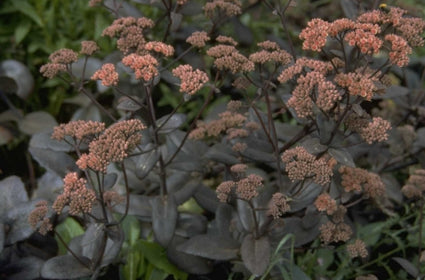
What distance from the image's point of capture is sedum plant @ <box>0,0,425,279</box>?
1.97m

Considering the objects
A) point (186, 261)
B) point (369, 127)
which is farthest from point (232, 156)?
point (369, 127)

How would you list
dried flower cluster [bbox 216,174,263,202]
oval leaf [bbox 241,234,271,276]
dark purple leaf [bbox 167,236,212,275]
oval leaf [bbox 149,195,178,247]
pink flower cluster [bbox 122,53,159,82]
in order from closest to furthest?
pink flower cluster [bbox 122,53,159,82] < dried flower cluster [bbox 216,174,263,202] < oval leaf [bbox 241,234,271,276] < oval leaf [bbox 149,195,178,247] < dark purple leaf [bbox 167,236,212,275]

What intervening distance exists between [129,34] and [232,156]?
740 mm

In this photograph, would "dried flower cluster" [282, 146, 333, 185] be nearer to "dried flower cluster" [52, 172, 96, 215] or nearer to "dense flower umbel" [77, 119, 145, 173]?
"dense flower umbel" [77, 119, 145, 173]

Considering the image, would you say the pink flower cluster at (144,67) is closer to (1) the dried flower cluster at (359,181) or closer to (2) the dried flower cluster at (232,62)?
(2) the dried flower cluster at (232,62)

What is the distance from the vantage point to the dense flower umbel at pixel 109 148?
6.18 feet

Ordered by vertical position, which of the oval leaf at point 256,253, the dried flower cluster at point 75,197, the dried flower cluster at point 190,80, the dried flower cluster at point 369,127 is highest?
the dried flower cluster at point 190,80

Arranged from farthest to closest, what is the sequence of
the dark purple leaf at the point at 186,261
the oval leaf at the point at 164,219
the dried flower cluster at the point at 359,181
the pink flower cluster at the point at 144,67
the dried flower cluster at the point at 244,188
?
1. the dark purple leaf at the point at 186,261
2. the oval leaf at the point at 164,219
3. the dried flower cluster at the point at 359,181
4. the dried flower cluster at the point at 244,188
5. the pink flower cluster at the point at 144,67

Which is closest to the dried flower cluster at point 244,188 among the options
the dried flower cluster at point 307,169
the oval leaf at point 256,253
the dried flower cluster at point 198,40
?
the dried flower cluster at point 307,169

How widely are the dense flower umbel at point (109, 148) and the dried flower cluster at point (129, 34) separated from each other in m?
0.47

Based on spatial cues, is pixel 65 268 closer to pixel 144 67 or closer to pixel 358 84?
pixel 144 67

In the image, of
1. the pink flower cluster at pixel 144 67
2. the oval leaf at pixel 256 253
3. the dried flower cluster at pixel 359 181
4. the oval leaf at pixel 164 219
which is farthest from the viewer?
the oval leaf at pixel 164 219

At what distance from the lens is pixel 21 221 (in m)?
2.52

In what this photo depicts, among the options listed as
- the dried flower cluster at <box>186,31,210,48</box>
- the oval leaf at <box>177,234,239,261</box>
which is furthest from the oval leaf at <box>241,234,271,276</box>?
the dried flower cluster at <box>186,31,210,48</box>
